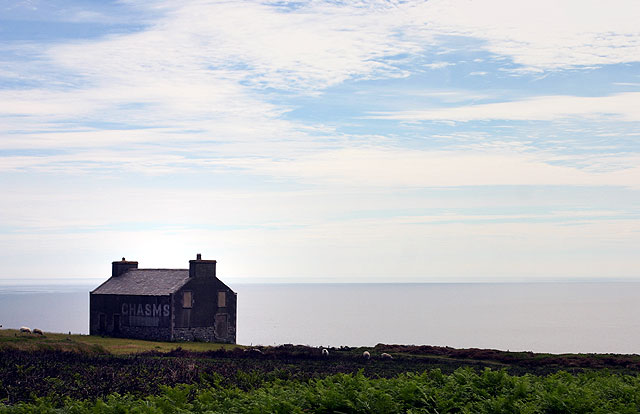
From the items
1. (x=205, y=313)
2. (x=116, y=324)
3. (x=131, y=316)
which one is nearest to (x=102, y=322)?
(x=116, y=324)

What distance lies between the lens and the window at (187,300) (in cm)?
7169

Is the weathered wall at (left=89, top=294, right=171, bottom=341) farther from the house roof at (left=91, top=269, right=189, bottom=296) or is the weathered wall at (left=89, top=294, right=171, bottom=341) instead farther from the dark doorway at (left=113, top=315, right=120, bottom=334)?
the house roof at (left=91, top=269, right=189, bottom=296)

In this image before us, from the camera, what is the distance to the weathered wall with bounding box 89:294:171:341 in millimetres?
70688

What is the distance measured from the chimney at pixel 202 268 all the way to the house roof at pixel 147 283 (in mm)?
1026

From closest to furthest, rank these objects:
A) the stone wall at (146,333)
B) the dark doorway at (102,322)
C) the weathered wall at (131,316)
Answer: the stone wall at (146,333), the weathered wall at (131,316), the dark doorway at (102,322)

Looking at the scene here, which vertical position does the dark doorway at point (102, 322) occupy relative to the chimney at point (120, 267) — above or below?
below

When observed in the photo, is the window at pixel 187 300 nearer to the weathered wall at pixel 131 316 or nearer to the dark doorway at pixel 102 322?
the weathered wall at pixel 131 316

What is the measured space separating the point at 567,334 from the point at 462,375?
16454 cm

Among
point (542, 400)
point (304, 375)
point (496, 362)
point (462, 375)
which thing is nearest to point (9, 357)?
point (304, 375)

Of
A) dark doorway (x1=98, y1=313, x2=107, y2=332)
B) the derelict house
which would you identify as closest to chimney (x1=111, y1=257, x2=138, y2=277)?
the derelict house

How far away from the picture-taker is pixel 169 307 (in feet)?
231

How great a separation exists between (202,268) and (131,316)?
8.40 meters

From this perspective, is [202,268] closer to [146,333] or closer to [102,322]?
[146,333]

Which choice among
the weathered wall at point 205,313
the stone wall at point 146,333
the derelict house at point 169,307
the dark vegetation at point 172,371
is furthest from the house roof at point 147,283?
the dark vegetation at point 172,371
